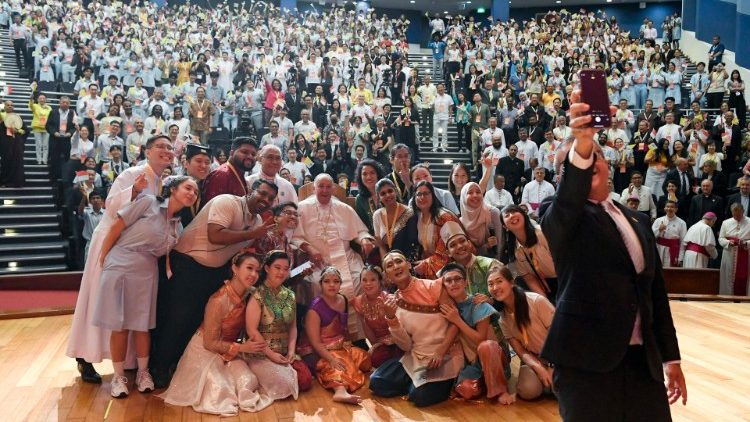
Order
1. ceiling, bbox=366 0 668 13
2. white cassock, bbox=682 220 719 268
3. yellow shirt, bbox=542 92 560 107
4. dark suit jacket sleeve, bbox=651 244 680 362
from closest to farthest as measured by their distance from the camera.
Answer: dark suit jacket sleeve, bbox=651 244 680 362, white cassock, bbox=682 220 719 268, yellow shirt, bbox=542 92 560 107, ceiling, bbox=366 0 668 13

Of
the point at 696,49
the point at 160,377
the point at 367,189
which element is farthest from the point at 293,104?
the point at 696,49

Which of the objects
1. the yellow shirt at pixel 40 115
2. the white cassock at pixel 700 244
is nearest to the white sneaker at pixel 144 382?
the white cassock at pixel 700 244

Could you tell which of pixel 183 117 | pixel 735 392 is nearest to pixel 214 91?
pixel 183 117

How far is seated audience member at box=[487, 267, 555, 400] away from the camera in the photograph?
3.61 metres

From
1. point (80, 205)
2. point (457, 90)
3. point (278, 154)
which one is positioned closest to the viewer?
point (278, 154)

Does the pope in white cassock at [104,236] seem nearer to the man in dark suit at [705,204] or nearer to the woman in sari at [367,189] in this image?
the woman in sari at [367,189]

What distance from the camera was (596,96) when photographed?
1549 mm

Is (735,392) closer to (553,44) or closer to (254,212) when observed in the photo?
(254,212)

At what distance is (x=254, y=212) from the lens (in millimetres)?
3887

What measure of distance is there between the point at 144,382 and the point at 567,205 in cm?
295

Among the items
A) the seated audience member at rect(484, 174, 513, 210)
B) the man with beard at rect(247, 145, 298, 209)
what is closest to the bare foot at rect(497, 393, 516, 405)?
the man with beard at rect(247, 145, 298, 209)

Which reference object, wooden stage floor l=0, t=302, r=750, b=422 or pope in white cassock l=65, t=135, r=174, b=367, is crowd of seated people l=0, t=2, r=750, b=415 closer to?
pope in white cassock l=65, t=135, r=174, b=367

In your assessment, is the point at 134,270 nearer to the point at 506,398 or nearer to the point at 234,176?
the point at 234,176

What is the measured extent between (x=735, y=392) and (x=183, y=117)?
9060 millimetres
